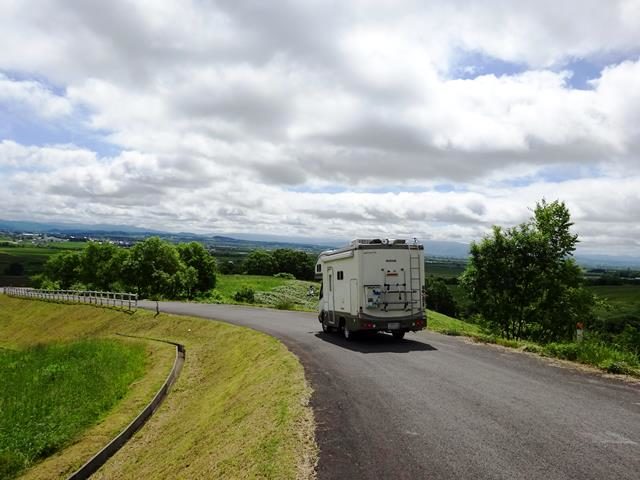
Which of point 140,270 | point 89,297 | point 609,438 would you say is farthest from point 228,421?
point 140,270

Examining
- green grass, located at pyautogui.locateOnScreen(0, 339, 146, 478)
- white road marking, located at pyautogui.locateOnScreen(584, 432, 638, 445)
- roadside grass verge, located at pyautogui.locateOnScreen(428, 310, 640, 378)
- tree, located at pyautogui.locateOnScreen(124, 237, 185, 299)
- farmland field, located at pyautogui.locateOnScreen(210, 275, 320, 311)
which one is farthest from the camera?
farmland field, located at pyautogui.locateOnScreen(210, 275, 320, 311)

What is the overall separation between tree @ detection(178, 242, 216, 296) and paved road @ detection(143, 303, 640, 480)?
7233cm

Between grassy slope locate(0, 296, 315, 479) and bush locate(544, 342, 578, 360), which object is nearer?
grassy slope locate(0, 296, 315, 479)

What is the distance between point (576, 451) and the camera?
6945 millimetres

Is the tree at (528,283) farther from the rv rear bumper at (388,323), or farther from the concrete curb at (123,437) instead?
the concrete curb at (123,437)

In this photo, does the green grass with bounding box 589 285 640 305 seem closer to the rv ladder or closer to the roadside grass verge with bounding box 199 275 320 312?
the roadside grass verge with bounding box 199 275 320 312

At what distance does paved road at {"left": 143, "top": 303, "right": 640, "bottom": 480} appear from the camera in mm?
6531

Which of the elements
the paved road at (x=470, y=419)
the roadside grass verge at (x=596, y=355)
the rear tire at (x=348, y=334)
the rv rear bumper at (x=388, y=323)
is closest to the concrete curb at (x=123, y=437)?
the paved road at (x=470, y=419)

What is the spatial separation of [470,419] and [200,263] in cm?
8004

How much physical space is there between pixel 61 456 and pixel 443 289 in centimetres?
8790

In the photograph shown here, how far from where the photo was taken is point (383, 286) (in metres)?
17.5

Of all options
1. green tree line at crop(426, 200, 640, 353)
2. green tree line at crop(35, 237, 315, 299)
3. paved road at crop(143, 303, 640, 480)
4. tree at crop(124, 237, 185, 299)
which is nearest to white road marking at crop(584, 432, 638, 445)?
paved road at crop(143, 303, 640, 480)

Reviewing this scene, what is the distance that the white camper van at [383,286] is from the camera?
17.4 metres

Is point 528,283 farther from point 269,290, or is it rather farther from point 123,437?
point 269,290
